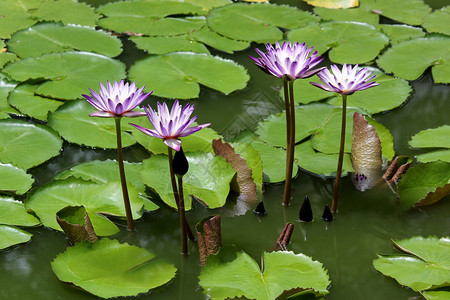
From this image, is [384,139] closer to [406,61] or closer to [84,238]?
[406,61]

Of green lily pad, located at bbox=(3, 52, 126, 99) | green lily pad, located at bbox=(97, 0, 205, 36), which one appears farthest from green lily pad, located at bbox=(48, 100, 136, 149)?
green lily pad, located at bbox=(97, 0, 205, 36)

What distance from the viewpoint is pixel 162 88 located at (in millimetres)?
2902

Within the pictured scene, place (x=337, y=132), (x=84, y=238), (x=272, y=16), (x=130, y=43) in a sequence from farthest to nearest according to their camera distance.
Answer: (x=272, y=16) < (x=130, y=43) < (x=337, y=132) < (x=84, y=238)

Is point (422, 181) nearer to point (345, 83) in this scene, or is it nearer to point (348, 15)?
point (345, 83)

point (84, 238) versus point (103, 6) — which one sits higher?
point (103, 6)

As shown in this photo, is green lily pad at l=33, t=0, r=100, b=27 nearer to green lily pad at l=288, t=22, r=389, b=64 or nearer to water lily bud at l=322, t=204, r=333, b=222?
green lily pad at l=288, t=22, r=389, b=64

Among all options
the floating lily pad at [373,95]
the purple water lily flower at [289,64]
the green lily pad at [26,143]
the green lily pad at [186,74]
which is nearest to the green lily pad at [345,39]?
the floating lily pad at [373,95]

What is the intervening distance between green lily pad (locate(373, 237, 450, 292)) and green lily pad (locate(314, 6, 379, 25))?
1919 millimetres

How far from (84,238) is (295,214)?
0.75 metres

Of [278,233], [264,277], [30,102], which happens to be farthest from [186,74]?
[264,277]

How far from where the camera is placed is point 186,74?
3.01m

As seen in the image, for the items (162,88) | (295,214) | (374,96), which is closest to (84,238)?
(295,214)

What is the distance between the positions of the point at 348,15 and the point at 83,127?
1.89 m

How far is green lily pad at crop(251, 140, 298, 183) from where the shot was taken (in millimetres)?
2342
